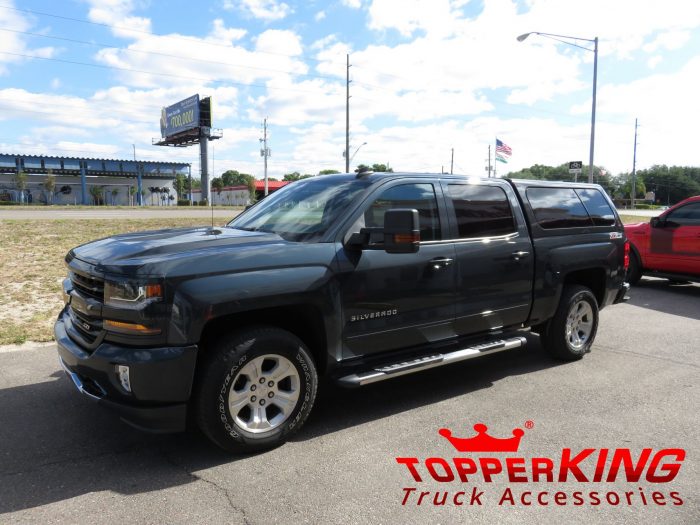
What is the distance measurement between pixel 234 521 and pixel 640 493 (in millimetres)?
2311

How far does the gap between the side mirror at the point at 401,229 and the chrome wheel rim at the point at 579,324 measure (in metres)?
2.72

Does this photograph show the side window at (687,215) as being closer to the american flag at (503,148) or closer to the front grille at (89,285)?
the front grille at (89,285)

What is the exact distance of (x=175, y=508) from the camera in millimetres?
2854

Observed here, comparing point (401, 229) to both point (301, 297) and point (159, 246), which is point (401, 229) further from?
point (159, 246)

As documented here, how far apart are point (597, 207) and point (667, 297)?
14.9 feet

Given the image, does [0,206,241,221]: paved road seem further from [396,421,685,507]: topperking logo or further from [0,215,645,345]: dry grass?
[396,421,685,507]: topperking logo

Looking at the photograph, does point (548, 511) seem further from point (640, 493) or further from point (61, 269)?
point (61, 269)

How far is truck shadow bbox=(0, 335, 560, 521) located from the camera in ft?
10.1

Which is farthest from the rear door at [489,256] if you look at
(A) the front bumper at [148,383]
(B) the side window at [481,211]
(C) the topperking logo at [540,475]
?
(A) the front bumper at [148,383]

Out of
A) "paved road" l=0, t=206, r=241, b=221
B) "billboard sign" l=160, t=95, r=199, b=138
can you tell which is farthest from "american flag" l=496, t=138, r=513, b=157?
"billboard sign" l=160, t=95, r=199, b=138

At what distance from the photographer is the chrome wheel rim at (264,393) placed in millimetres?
3400

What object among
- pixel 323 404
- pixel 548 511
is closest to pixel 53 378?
pixel 323 404

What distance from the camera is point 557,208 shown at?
5461mm

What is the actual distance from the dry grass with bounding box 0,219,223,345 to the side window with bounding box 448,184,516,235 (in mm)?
4672
